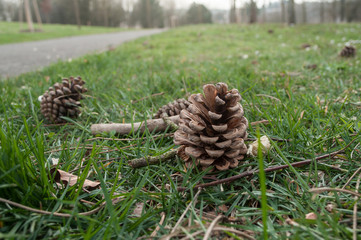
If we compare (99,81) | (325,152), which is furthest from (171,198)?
(99,81)

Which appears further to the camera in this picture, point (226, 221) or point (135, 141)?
point (135, 141)

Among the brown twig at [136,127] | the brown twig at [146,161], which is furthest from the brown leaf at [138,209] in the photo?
the brown twig at [136,127]

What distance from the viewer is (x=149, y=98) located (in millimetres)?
2338

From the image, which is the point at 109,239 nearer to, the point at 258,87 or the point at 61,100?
the point at 61,100

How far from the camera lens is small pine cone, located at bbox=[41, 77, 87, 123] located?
1987 millimetres

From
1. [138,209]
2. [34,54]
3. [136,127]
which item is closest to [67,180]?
[138,209]

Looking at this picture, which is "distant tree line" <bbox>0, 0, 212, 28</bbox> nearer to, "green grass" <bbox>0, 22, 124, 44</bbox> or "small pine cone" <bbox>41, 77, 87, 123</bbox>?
"green grass" <bbox>0, 22, 124, 44</bbox>

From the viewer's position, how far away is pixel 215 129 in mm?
1147

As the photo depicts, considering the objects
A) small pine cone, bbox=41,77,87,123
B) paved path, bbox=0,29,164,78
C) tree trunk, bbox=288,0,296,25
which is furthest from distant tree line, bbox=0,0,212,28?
small pine cone, bbox=41,77,87,123

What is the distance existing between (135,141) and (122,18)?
5747 cm

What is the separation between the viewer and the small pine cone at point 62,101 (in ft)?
6.52

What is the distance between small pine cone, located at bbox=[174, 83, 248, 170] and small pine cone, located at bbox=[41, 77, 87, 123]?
4.13 ft

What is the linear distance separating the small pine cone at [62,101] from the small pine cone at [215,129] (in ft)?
4.13

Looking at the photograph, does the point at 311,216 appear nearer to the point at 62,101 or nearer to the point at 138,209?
the point at 138,209
